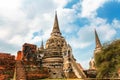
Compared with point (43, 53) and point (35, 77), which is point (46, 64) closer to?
point (43, 53)

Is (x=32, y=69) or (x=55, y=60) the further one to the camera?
(x=55, y=60)

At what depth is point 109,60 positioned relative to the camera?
87.2 feet

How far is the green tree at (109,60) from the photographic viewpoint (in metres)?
25.7

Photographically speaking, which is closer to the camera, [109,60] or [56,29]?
[109,60]

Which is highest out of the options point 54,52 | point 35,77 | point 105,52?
point 54,52

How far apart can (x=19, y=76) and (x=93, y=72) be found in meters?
16.5

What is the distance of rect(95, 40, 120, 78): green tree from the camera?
25.7 meters

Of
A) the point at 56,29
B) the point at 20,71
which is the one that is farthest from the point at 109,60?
the point at 56,29

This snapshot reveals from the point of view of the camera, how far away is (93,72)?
130 ft

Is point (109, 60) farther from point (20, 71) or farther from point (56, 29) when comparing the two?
point (56, 29)

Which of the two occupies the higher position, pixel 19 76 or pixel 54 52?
pixel 54 52

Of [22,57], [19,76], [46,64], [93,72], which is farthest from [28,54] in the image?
[93,72]

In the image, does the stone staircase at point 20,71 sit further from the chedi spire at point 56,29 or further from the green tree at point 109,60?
the chedi spire at point 56,29

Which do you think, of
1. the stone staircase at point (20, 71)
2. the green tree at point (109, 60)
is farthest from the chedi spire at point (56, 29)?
the green tree at point (109, 60)
